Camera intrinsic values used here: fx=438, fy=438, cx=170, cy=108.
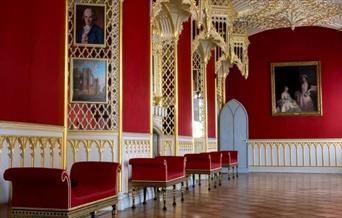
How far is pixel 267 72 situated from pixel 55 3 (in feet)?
38.5

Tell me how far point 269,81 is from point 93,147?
10641mm

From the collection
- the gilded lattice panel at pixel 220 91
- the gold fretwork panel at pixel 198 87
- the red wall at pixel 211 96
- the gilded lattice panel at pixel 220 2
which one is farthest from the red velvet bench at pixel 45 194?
the gilded lattice panel at pixel 220 91

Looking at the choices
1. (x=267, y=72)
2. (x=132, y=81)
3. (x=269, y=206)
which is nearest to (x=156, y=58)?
(x=132, y=81)

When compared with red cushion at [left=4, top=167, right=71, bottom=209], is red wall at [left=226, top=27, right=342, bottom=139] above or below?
above

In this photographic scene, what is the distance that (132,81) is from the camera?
7.36 meters

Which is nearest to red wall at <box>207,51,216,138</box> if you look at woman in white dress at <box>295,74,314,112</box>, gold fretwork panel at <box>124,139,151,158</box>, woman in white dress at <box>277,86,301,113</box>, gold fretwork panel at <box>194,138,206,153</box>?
gold fretwork panel at <box>194,138,206,153</box>

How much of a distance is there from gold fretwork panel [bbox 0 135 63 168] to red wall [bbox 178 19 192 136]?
517 cm

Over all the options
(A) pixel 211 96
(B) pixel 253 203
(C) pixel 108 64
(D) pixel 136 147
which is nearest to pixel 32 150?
(C) pixel 108 64

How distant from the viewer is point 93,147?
6.62 meters

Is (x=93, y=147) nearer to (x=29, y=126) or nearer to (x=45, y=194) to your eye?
(x=29, y=126)

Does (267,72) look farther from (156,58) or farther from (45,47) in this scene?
(45,47)

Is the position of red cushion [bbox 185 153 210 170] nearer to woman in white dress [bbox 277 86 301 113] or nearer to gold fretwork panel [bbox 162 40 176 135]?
gold fretwork panel [bbox 162 40 176 135]

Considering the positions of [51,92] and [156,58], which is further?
[156,58]

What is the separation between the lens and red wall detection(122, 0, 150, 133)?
713cm
